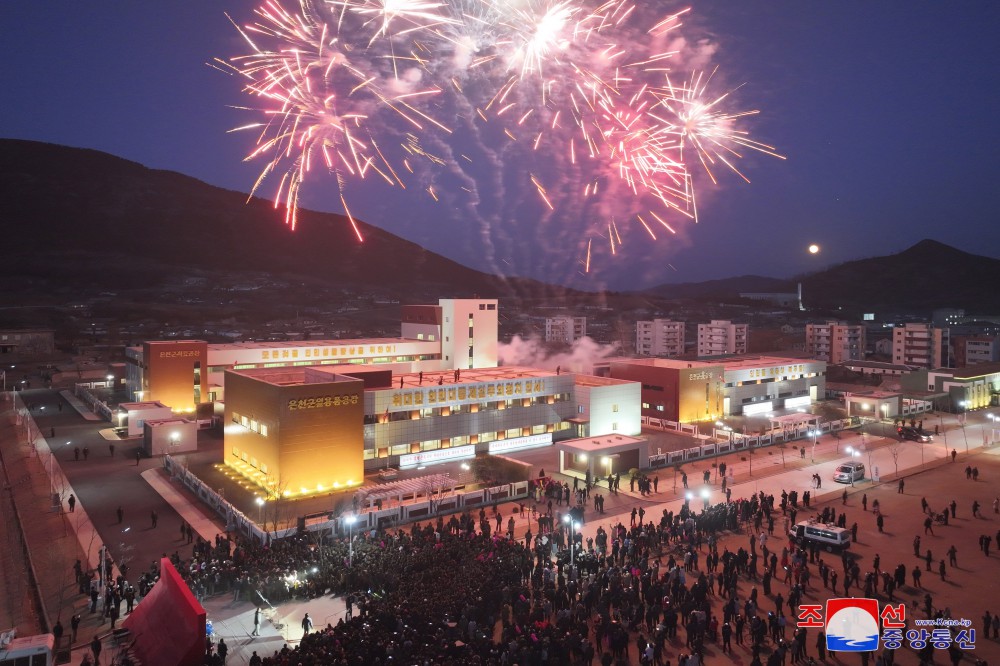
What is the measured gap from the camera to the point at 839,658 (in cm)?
1182

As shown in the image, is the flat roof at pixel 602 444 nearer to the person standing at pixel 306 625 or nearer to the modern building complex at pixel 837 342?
the person standing at pixel 306 625

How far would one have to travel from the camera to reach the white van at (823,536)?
55.9 ft

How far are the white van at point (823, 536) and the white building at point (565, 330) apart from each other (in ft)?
182

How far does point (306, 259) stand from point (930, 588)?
151672 millimetres

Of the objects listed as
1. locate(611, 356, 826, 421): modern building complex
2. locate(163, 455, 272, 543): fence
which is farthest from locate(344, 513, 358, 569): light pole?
locate(611, 356, 826, 421): modern building complex

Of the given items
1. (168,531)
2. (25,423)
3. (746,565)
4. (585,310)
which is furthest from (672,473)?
(585,310)

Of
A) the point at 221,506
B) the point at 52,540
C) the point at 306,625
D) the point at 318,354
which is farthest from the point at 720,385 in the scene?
the point at 52,540

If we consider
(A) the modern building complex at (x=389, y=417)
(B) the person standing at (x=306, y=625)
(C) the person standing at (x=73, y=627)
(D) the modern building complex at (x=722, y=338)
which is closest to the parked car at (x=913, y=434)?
(A) the modern building complex at (x=389, y=417)

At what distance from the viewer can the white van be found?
17047mm

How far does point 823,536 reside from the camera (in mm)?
17266

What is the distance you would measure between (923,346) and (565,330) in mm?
35392

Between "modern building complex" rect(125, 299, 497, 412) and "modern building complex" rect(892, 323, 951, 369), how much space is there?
3596 centimetres

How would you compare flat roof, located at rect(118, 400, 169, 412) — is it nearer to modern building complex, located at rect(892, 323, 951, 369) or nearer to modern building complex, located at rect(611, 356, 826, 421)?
modern building complex, located at rect(611, 356, 826, 421)

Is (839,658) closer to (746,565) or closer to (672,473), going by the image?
(746,565)
